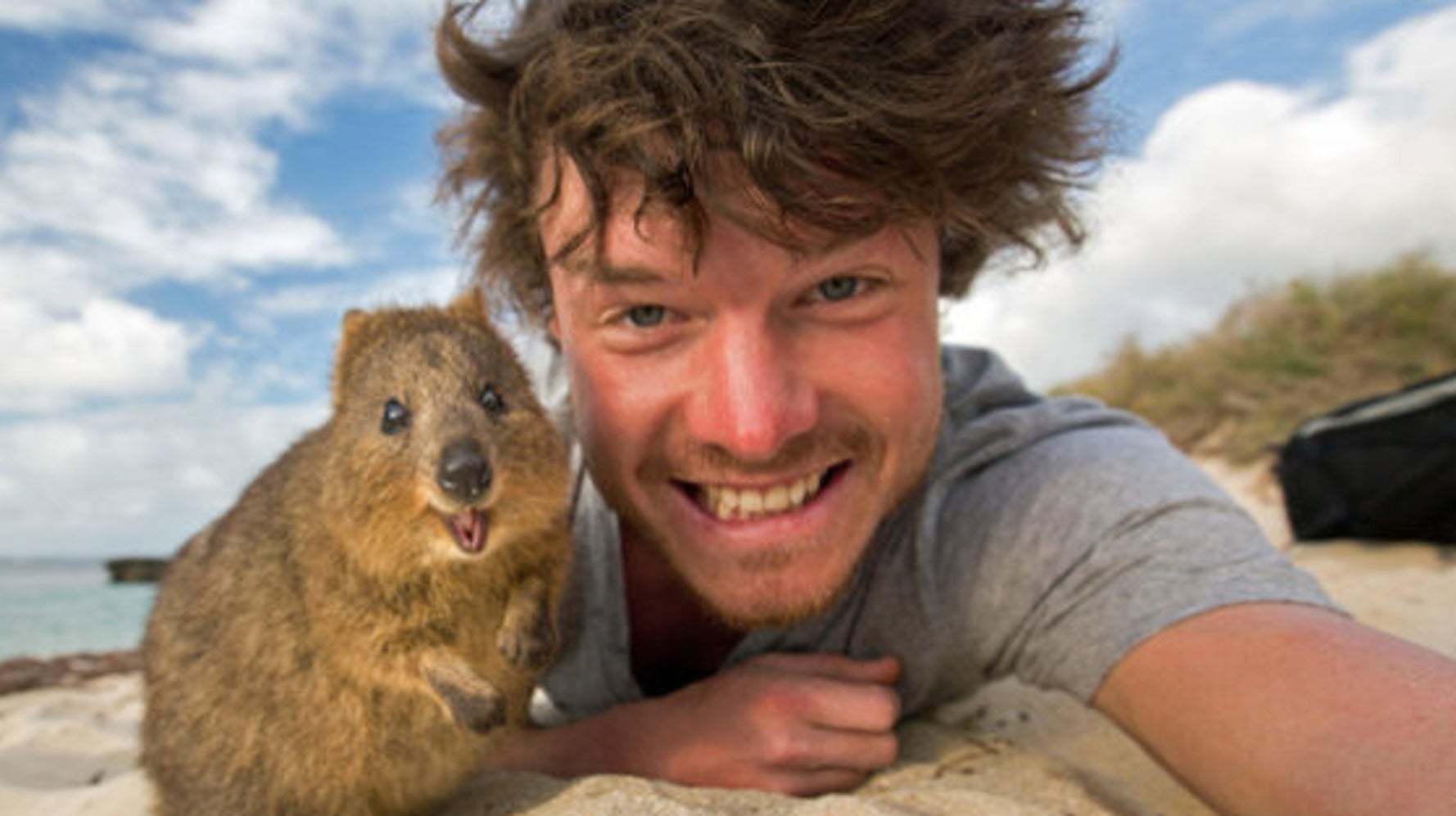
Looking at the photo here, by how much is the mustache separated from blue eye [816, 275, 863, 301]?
1.21ft

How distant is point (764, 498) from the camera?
111 inches

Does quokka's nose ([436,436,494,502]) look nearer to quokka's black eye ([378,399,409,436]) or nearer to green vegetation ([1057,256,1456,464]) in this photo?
quokka's black eye ([378,399,409,436])

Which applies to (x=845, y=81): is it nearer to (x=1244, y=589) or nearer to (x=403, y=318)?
(x=403, y=318)

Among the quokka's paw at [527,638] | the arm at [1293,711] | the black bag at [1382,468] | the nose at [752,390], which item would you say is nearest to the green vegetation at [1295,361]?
the black bag at [1382,468]

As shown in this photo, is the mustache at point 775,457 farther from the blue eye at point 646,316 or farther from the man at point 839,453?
the blue eye at point 646,316

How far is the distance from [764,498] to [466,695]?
0.98 metres

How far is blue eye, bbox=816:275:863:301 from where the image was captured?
2721 millimetres

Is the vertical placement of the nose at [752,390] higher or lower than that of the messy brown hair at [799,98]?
lower

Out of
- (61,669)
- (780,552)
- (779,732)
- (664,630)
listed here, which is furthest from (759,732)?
(61,669)

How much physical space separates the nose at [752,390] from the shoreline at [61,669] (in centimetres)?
464

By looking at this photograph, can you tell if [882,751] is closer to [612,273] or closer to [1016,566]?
[1016,566]

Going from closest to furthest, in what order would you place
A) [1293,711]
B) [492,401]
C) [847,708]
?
[1293,711] < [492,401] < [847,708]

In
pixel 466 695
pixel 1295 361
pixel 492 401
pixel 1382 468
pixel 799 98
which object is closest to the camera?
pixel 466 695

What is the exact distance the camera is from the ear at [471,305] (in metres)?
2.83
